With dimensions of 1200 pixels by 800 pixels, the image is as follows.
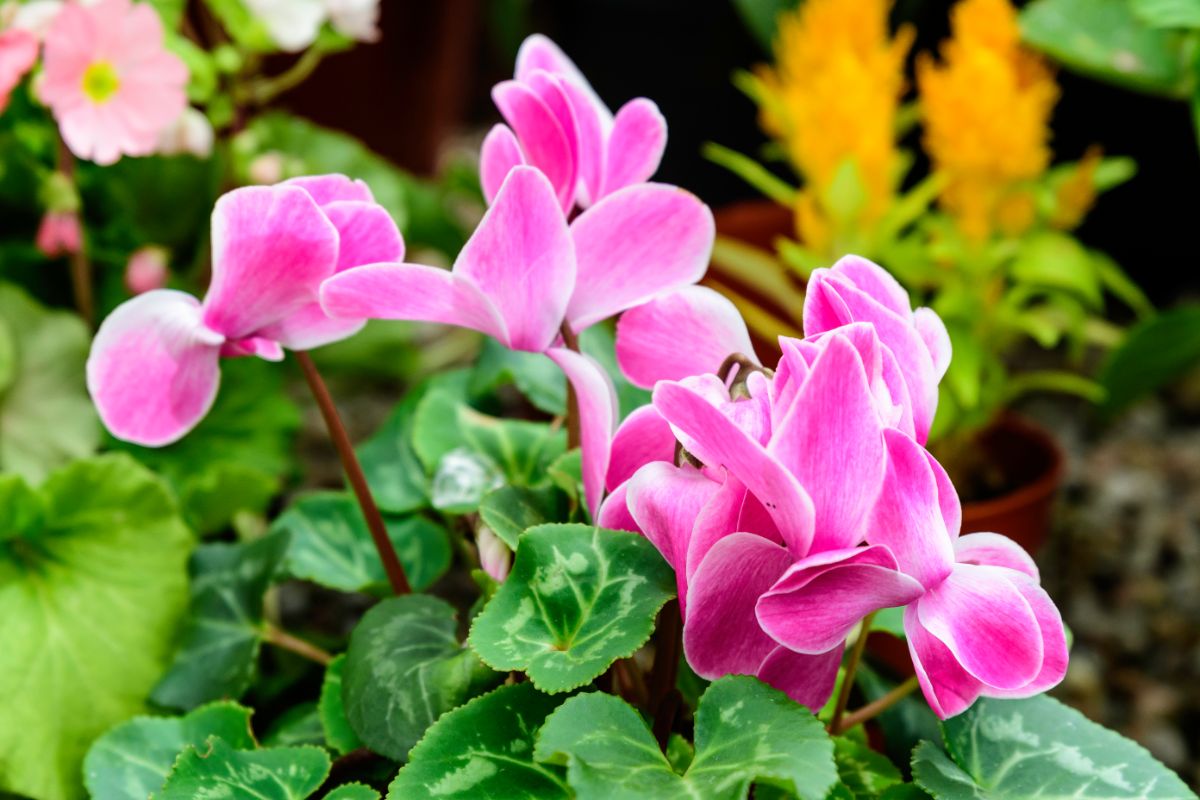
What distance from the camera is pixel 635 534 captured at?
0.57m

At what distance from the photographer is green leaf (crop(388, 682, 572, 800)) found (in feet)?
1.70

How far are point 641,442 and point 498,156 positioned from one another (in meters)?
0.17

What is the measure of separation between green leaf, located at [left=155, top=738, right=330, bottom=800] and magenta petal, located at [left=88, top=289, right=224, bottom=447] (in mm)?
165

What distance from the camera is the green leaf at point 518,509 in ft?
1.93

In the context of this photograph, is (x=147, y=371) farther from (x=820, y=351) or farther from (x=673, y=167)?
(x=673, y=167)

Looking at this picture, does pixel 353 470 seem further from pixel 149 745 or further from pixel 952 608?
pixel 952 608

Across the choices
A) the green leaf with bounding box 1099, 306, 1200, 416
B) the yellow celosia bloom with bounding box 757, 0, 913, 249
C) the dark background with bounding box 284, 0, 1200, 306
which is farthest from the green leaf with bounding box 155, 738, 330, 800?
the dark background with bounding box 284, 0, 1200, 306

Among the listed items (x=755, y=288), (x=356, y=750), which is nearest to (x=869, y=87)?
(x=755, y=288)

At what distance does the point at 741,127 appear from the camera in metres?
2.13

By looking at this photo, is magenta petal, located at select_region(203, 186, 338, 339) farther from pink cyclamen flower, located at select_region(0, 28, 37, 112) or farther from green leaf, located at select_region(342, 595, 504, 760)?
pink cyclamen flower, located at select_region(0, 28, 37, 112)

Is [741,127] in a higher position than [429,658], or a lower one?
lower

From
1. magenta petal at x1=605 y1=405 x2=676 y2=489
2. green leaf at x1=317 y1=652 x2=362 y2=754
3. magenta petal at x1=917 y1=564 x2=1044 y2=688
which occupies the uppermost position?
magenta petal at x1=917 y1=564 x2=1044 y2=688

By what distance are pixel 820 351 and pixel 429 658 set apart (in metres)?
0.29

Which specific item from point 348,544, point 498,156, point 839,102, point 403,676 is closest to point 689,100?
point 839,102
